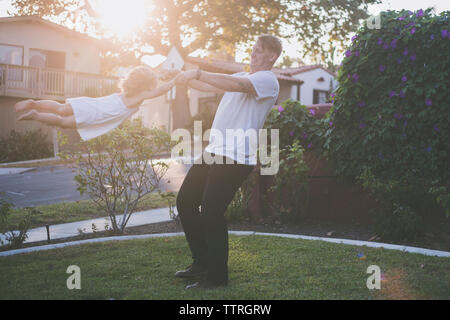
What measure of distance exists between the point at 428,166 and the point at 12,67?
64.0 feet

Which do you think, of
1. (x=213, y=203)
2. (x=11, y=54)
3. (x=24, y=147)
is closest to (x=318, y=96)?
(x=11, y=54)

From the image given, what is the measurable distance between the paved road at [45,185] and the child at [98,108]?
18.0 ft

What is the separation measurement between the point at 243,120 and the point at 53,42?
2232 centimetres

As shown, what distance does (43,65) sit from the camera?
23.6 metres

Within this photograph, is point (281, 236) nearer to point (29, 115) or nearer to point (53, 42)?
point (29, 115)

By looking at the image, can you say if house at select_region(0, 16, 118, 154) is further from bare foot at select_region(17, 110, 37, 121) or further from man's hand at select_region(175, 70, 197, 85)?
man's hand at select_region(175, 70, 197, 85)

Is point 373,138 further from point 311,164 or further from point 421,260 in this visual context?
point 421,260

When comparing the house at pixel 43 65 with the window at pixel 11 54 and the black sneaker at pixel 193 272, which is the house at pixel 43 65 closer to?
the window at pixel 11 54

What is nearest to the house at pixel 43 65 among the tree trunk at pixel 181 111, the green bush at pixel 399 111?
the tree trunk at pixel 181 111

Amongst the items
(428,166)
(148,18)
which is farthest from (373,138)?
(148,18)

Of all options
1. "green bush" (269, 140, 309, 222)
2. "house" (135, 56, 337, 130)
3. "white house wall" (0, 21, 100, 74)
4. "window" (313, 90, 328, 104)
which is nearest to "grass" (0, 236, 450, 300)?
"green bush" (269, 140, 309, 222)

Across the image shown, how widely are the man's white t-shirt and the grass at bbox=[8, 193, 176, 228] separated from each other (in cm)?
382

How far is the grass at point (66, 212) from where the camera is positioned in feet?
24.4

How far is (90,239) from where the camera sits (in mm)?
5805
